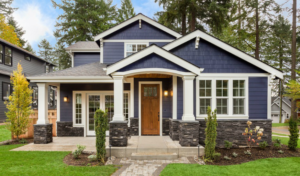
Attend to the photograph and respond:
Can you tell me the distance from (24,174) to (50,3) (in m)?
21.0

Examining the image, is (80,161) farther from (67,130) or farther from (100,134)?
(67,130)

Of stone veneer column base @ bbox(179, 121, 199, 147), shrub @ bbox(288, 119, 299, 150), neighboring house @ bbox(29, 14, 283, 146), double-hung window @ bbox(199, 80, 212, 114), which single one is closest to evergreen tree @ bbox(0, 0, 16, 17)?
neighboring house @ bbox(29, 14, 283, 146)

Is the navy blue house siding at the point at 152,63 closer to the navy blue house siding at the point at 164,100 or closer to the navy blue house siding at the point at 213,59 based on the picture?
the navy blue house siding at the point at 213,59

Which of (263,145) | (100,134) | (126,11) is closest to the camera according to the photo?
(100,134)

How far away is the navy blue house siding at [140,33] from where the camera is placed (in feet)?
30.4

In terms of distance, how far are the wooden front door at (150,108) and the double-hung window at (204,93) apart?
202 cm

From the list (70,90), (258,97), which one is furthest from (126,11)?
(258,97)

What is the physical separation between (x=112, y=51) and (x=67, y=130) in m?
4.65

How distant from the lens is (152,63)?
243 inches

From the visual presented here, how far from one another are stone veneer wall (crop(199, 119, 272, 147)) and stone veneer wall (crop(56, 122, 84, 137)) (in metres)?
5.80

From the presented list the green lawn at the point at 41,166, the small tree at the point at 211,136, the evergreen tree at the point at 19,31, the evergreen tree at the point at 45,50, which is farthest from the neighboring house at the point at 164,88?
the evergreen tree at the point at 45,50

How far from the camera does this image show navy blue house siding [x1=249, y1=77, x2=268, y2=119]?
6.96 metres

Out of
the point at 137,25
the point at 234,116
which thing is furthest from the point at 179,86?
the point at 137,25

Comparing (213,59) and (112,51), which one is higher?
(112,51)
